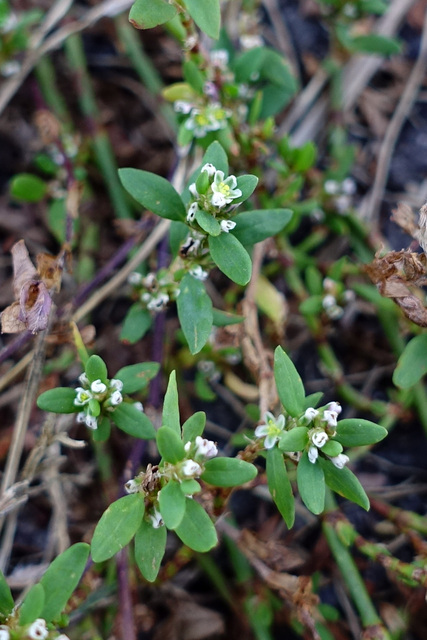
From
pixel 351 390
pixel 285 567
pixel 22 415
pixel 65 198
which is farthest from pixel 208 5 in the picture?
pixel 285 567

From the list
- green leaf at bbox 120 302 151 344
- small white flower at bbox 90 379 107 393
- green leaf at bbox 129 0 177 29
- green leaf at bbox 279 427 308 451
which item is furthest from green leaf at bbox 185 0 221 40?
green leaf at bbox 279 427 308 451

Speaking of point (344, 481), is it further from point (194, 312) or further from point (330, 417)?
point (194, 312)

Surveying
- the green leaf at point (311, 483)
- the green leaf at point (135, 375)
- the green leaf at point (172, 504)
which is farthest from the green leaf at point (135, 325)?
the green leaf at point (311, 483)

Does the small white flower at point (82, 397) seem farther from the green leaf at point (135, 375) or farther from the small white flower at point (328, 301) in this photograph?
the small white flower at point (328, 301)

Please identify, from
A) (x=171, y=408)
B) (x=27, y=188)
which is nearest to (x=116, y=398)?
(x=171, y=408)

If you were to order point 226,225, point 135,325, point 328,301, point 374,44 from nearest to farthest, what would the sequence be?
point 226,225 → point 135,325 → point 328,301 → point 374,44

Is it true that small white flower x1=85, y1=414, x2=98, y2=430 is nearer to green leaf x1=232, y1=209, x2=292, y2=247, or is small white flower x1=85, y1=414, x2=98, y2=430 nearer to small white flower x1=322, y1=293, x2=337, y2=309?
green leaf x1=232, y1=209, x2=292, y2=247

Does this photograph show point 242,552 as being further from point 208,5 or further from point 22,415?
point 208,5

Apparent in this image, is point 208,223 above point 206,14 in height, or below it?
below
